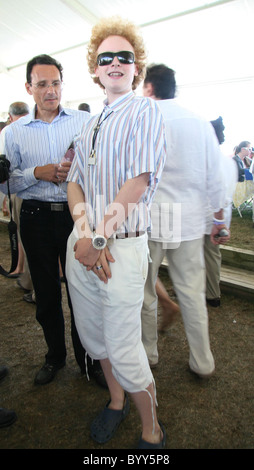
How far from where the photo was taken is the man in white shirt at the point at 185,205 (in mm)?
1747

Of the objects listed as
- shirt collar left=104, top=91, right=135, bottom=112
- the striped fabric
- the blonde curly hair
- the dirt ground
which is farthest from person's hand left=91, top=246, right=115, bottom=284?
the dirt ground

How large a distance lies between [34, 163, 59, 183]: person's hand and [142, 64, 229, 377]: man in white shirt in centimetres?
61

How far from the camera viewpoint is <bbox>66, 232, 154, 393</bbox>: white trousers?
1.24 meters

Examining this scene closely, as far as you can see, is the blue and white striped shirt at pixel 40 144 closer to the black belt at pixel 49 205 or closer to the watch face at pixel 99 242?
the black belt at pixel 49 205

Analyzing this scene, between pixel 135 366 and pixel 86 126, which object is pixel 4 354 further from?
pixel 86 126

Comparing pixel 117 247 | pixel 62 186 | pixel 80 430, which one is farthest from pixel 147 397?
pixel 62 186

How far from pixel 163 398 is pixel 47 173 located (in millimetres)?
1543

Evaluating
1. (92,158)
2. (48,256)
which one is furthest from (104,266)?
(48,256)

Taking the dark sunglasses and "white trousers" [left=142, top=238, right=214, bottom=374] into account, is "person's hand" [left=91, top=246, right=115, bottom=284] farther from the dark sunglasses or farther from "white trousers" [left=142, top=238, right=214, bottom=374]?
the dark sunglasses

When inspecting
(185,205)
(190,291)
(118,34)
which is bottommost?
(190,291)

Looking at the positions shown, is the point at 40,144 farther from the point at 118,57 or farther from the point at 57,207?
the point at 118,57

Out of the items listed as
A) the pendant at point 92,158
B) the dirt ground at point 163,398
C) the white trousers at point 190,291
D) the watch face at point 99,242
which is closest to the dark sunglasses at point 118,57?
the pendant at point 92,158

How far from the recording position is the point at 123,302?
1.24 m

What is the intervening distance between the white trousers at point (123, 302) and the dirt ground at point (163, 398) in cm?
58
